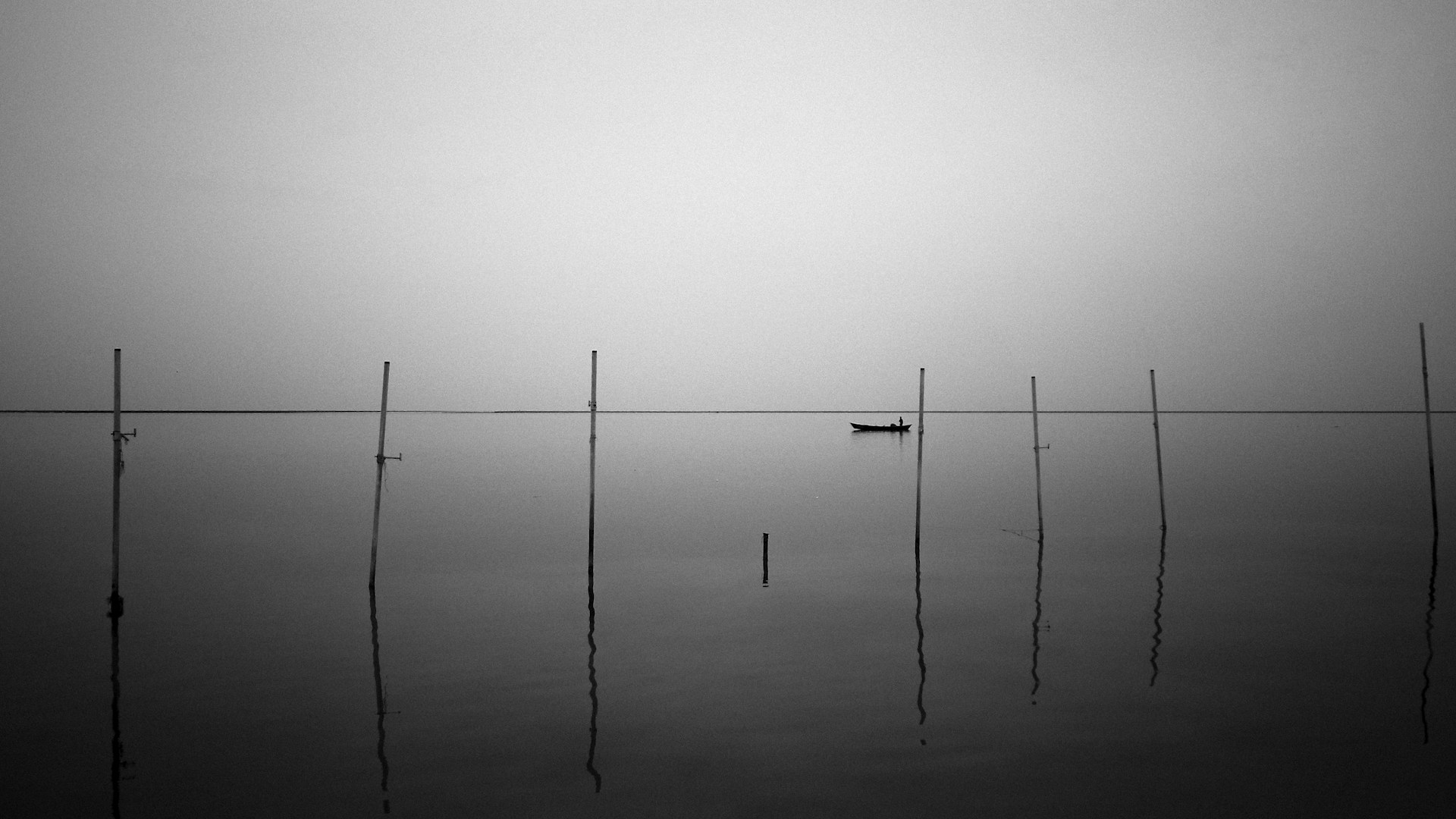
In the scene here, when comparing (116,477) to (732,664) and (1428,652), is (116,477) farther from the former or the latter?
(1428,652)

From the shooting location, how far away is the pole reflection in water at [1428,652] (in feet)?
35.6

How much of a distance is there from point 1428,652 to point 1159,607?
427 cm

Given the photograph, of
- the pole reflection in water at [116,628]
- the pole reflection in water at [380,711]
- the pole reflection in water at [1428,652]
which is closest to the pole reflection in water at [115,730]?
the pole reflection in water at [116,628]

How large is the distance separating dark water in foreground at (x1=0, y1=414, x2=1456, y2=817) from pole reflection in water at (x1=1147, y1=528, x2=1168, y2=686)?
6.2 inches

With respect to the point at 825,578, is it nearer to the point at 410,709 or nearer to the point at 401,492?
the point at 410,709

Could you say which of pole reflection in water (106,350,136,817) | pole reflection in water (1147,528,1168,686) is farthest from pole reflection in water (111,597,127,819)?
pole reflection in water (1147,528,1168,686)

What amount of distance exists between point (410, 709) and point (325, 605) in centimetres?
768

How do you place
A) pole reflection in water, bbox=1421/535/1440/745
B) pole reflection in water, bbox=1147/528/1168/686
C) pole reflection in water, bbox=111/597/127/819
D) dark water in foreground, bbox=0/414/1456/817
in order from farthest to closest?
1. pole reflection in water, bbox=1147/528/1168/686
2. pole reflection in water, bbox=1421/535/1440/745
3. dark water in foreground, bbox=0/414/1456/817
4. pole reflection in water, bbox=111/597/127/819

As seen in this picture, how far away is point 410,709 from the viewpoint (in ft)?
38.6

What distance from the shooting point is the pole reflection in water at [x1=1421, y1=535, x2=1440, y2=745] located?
10836 millimetres

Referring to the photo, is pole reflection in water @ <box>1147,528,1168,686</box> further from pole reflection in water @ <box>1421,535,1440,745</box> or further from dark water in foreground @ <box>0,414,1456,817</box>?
pole reflection in water @ <box>1421,535,1440,745</box>

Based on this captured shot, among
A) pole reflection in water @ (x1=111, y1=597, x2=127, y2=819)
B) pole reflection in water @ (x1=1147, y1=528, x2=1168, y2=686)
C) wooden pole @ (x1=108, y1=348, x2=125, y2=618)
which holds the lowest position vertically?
pole reflection in water @ (x1=111, y1=597, x2=127, y2=819)

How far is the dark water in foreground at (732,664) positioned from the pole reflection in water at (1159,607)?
0.16m

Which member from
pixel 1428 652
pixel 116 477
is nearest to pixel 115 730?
pixel 116 477
